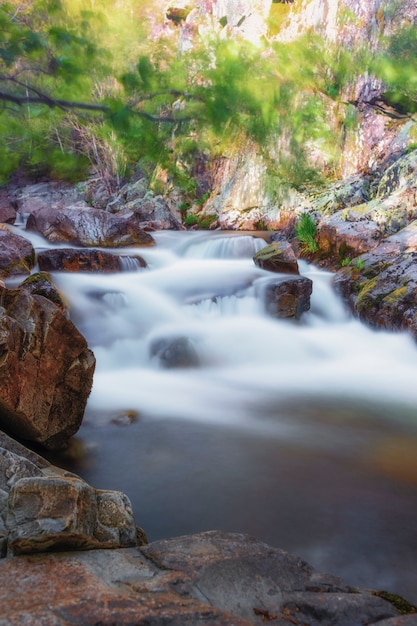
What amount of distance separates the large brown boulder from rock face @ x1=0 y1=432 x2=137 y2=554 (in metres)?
1.35

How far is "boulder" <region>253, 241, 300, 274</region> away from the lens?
9.79 meters

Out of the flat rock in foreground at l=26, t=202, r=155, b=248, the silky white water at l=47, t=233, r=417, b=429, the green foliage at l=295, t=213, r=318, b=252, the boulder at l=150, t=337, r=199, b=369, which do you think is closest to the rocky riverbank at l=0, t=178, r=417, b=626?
the silky white water at l=47, t=233, r=417, b=429

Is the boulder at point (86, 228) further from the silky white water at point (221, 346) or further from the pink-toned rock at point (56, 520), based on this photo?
the pink-toned rock at point (56, 520)

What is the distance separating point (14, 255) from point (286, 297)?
533 cm

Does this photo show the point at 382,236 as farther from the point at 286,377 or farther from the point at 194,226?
the point at 194,226

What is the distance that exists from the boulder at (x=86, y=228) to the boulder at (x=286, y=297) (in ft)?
19.9

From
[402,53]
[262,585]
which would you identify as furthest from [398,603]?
[402,53]

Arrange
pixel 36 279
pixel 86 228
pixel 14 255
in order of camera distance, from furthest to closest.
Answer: pixel 86 228 → pixel 14 255 → pixel 36 279

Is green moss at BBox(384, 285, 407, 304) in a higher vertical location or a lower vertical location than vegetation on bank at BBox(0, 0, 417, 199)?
lower

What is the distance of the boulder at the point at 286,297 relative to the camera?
8.44 m

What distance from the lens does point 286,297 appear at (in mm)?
8438

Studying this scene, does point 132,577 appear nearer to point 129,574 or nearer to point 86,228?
point 129,574

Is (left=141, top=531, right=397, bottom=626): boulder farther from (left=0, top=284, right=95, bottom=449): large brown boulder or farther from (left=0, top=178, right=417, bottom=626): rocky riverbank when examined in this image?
(left=0, top=284, right=95, bottom=449): large brown boulder

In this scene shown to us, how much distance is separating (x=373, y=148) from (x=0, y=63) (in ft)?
49.9
